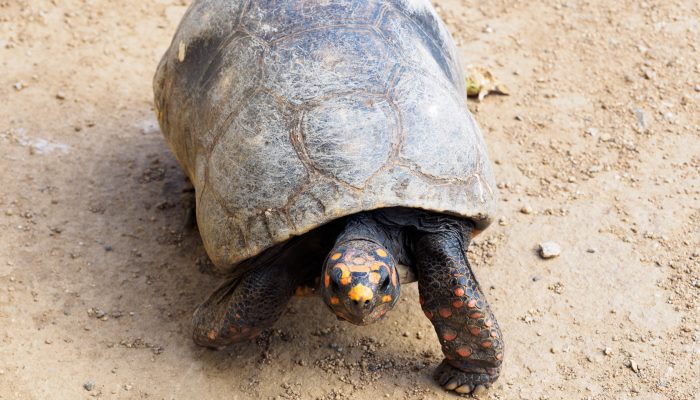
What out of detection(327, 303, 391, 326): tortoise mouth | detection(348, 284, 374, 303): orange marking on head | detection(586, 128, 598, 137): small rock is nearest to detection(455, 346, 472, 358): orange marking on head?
detection(327, 303, 391, 326): tortoise mouth

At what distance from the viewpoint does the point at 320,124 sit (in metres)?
3.76

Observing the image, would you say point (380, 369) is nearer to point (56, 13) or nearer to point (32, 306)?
point (32, 306)

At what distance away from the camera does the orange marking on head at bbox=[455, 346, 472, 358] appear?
13.0 feet

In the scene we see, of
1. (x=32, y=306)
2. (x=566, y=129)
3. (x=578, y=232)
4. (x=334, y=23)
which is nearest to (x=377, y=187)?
(x=334, y=23)

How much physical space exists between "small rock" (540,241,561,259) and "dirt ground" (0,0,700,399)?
0.04 metres

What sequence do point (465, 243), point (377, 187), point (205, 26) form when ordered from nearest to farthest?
point (377, 187) → point (465, 243) → point (205, 26)

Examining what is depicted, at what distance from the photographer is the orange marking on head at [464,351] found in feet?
13.0

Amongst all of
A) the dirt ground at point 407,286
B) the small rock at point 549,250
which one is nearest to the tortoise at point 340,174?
the dirt ground at point 407,286

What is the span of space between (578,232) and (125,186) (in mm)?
3122

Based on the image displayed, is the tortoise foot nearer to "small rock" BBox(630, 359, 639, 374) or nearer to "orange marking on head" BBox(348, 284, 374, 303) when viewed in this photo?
"small rock" BBox(630, 359, 639, 374)

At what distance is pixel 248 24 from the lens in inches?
168

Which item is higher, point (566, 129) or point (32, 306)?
point (32, 306)

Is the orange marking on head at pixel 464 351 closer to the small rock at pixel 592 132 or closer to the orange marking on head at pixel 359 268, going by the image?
Answer: the orange marking on head at pixel 359 268

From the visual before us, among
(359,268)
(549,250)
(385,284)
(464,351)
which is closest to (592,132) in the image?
(549,250)
